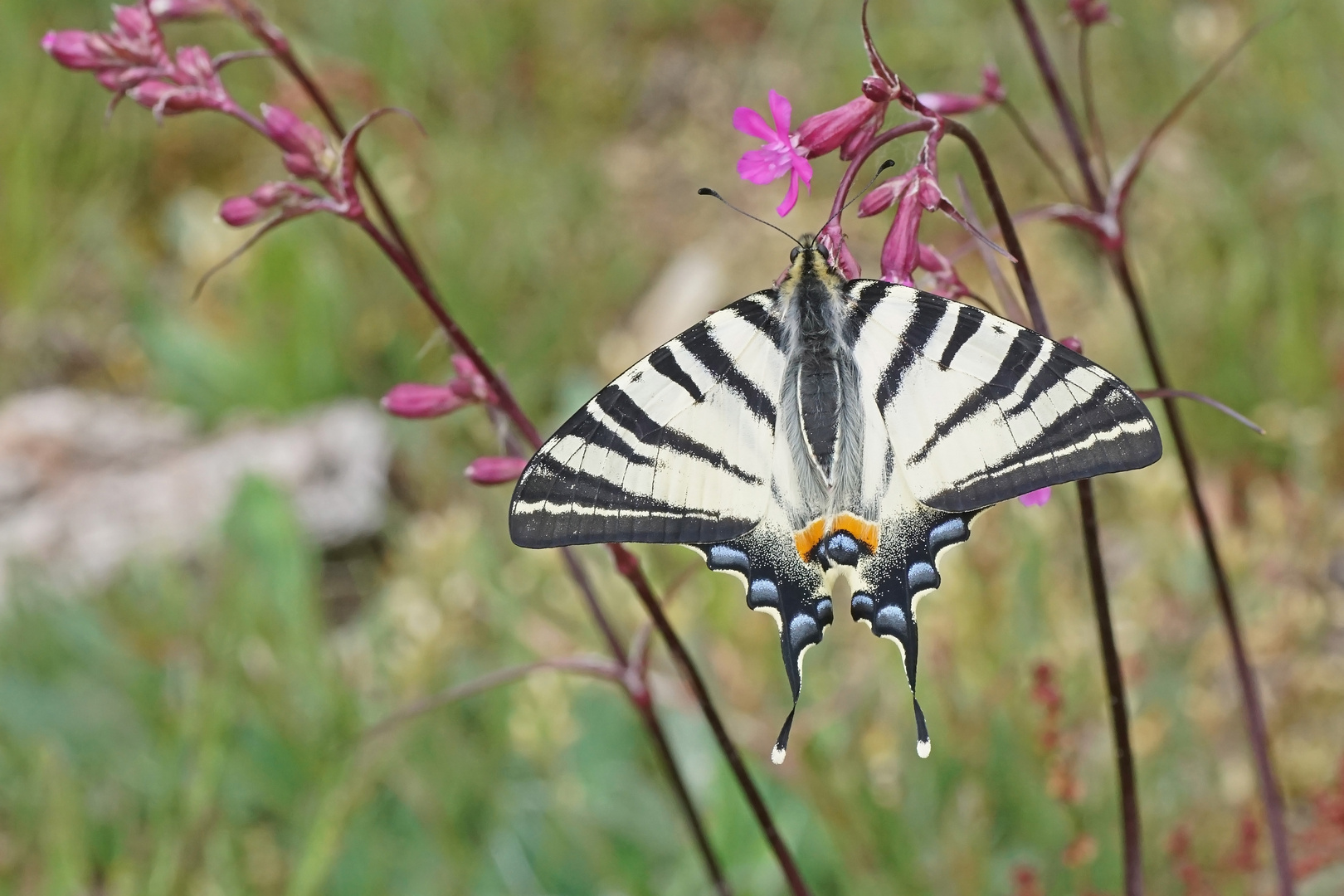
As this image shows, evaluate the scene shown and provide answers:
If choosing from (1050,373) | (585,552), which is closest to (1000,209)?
(1050,373)

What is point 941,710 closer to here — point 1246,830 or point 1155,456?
point 1246,830

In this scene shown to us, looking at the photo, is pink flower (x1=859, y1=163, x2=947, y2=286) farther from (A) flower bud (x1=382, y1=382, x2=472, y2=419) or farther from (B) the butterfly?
(A) flower bud (x1=382, y1=382, x2=472, y2=419)

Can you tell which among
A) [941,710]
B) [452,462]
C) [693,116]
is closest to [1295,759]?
[941,710]

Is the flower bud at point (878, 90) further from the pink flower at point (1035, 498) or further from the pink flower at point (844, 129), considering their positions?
the pink flower at point (1035, 498)

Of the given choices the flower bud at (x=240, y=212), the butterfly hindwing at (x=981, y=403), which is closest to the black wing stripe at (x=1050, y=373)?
the butterfly hindwing at (x=981, y=403)

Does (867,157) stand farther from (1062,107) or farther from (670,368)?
(1062,107)

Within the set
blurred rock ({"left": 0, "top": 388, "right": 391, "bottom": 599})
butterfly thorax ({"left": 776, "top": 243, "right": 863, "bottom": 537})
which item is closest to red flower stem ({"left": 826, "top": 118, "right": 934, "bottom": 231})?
butterfly thorax ({"left": 776, "top": 243, "right": 863, "bottom": 537})

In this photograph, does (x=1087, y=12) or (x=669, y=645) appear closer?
(x=669, y=645)
